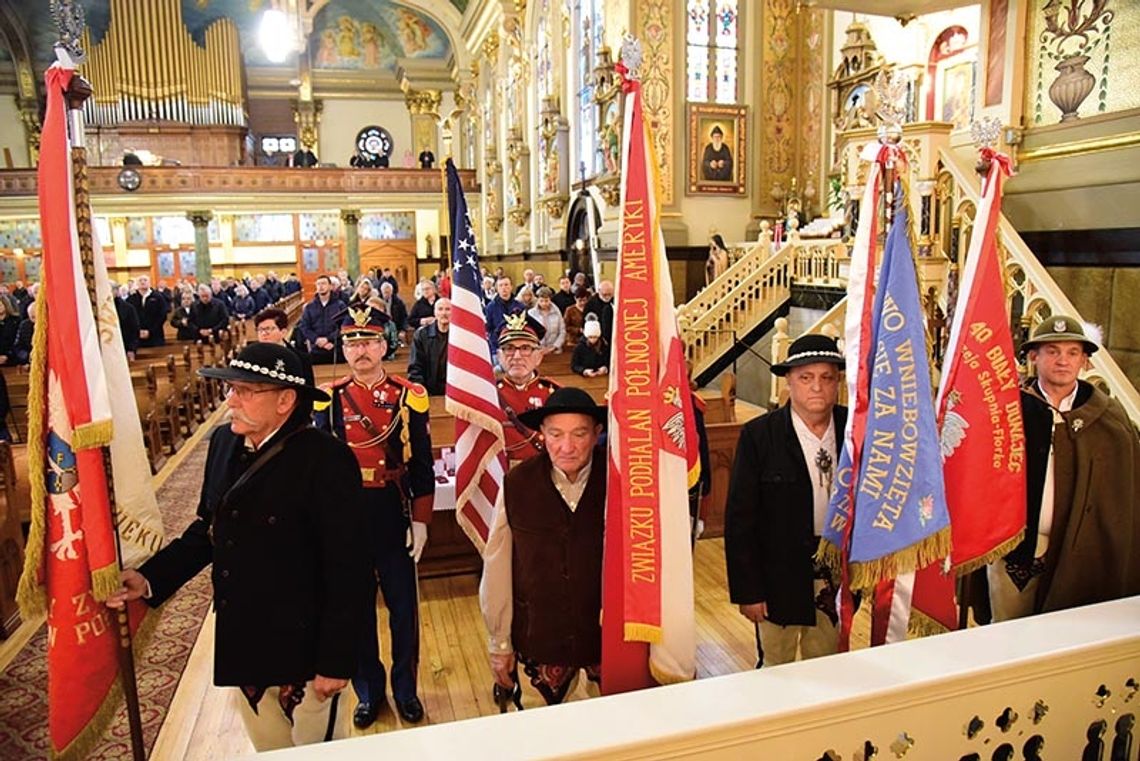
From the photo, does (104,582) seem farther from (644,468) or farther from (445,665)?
(445,665)

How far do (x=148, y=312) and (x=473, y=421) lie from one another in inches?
424

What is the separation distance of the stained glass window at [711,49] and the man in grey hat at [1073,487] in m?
10.5

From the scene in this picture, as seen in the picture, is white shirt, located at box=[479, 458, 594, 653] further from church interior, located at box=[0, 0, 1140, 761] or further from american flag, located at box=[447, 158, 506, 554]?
american flag, located at box=[447, 158, 506, 554]

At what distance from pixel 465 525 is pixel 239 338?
11.9 m

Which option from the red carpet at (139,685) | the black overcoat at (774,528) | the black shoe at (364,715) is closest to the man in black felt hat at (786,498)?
the black overcoat at (774,528)

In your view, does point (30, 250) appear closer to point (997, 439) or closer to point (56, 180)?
point (56, 180)

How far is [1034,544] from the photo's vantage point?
9.59 feet

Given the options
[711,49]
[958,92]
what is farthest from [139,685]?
[711,49]

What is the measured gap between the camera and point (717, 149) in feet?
41.1

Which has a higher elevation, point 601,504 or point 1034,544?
point 601,504

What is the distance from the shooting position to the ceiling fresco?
2645cm

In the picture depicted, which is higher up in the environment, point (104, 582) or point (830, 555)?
point (104, 582)

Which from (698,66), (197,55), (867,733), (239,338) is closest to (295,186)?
(197,55)

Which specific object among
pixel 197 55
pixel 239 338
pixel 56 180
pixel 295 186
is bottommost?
pixel 239 338
